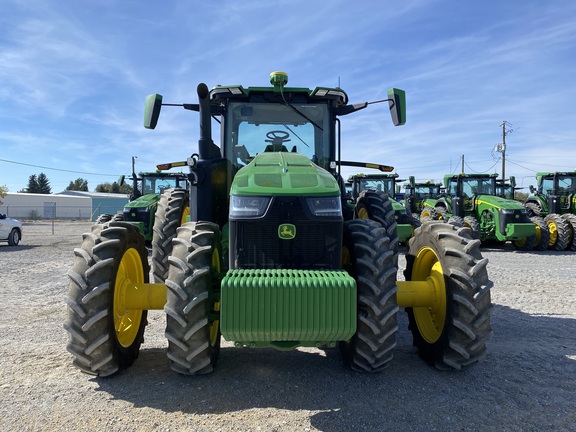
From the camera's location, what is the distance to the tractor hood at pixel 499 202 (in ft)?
45.8

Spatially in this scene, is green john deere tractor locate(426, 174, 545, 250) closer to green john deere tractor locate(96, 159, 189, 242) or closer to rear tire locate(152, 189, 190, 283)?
rear tire locate(152, 189, 190, 283)

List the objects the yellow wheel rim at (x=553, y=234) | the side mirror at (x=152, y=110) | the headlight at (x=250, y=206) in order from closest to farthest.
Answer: the headlight at (x=250, y=206) < the side mirror at (x=152, y=110) < the yellow wheel rim at (x=553, y=234)

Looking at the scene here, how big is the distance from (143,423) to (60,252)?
44.1ft

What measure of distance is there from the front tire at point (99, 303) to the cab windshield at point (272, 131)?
1837mm

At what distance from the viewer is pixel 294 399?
3.27 m

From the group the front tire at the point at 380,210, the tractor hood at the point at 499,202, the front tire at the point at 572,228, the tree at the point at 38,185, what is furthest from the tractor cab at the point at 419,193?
the tree at the point at 38,185

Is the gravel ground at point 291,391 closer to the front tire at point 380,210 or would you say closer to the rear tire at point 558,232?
the front tire at point 380,210

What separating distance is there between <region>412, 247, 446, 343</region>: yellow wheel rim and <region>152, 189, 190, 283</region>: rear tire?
3.29 m

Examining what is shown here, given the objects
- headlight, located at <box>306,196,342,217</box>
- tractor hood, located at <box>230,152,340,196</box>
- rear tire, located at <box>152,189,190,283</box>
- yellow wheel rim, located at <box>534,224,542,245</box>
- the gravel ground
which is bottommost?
the gravel ground

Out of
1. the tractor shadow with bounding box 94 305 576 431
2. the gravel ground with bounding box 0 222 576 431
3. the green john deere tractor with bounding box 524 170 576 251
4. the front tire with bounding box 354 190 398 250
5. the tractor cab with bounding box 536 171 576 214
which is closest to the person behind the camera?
the gravel ground with bounding box 0 222 576 431

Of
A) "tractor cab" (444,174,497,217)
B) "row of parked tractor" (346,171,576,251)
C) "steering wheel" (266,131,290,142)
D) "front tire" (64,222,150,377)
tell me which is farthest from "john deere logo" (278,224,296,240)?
"tractor cab" (444,174,497,217)

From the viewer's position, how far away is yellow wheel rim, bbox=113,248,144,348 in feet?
12.6

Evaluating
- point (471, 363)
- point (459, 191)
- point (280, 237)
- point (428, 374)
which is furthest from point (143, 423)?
point (459, 191)

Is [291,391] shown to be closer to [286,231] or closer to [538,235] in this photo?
[286,231]
